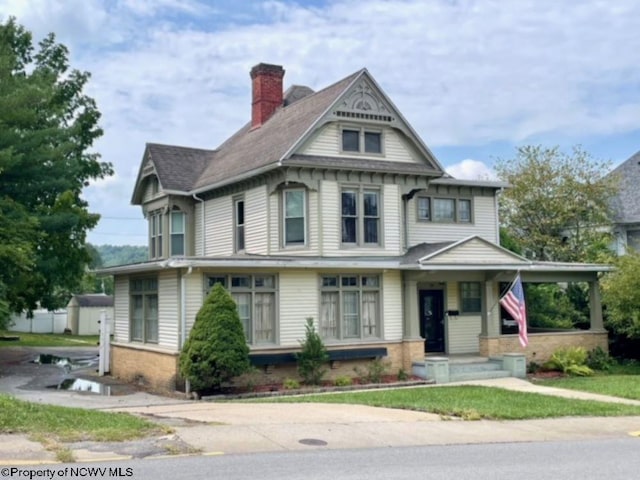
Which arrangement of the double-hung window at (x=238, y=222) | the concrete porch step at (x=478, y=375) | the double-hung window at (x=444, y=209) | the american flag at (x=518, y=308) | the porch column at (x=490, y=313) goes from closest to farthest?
the american flag at (x=518, y=308), the concrete porch step at (x=478, y=375), the porch column at (x=490, y=313), the double-hung window at (x=238, y=222), the double-hung window at (x=444, y=209)

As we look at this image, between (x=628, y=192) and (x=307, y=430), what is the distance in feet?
98.4

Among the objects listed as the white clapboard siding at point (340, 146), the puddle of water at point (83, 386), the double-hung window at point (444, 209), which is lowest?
the puddle of water at point (83, 386)

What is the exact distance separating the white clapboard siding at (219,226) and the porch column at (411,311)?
614cm

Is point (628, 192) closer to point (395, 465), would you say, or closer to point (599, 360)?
point (599, 360)

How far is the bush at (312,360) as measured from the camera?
64.2 feet

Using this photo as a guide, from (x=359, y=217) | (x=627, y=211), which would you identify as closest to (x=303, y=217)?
(x=359, y=217)

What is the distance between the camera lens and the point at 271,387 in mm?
18906

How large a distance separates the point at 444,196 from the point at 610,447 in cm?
1485

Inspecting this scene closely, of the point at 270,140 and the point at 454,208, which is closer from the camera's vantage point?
the point at 270,140

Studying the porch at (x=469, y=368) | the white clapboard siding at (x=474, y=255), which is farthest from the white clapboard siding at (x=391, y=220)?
the porch at (x=469, y=368)

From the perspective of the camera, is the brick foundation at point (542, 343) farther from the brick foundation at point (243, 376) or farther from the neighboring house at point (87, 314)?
the neighboring house at point (87, 314)

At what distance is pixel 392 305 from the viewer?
2175 cm

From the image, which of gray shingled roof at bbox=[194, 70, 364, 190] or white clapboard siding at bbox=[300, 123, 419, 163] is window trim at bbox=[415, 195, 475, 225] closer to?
white clapboard siding at bbox=[300, 123, 419, 163]

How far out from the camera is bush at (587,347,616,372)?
23.5m
